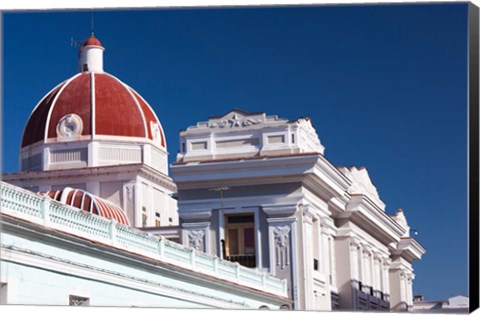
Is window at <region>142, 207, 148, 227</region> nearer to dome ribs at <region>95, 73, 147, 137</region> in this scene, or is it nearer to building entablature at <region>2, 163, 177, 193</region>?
building entablature at <region>2, 163, 177, 193</region>

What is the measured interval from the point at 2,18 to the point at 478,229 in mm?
9132

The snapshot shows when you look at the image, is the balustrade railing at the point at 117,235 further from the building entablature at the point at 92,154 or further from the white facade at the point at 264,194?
the building entablature at the point at 92,154

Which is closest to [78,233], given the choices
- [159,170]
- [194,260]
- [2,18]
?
[2,18]

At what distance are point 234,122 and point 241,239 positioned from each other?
10.4 feet

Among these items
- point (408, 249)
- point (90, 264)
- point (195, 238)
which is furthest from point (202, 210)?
point (408, 249)

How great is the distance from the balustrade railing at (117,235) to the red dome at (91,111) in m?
15.2

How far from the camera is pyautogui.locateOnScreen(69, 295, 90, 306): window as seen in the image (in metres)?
23.7

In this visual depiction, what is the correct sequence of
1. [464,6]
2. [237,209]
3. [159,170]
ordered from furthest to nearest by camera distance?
[159,170], [237,209], [464,6]

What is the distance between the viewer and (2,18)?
→ 24219 millimetres

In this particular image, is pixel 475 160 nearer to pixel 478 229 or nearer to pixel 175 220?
pixel 478 229

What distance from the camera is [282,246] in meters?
35.7

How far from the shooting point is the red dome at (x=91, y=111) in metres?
47.2

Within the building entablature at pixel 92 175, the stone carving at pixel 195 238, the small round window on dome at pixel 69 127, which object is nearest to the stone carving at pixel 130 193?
the building entablature at pixel 92 175

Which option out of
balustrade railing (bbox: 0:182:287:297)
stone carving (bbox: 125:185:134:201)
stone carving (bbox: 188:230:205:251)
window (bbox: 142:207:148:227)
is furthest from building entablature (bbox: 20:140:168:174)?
balustrade railing (bbox: 0:182:287:297)
